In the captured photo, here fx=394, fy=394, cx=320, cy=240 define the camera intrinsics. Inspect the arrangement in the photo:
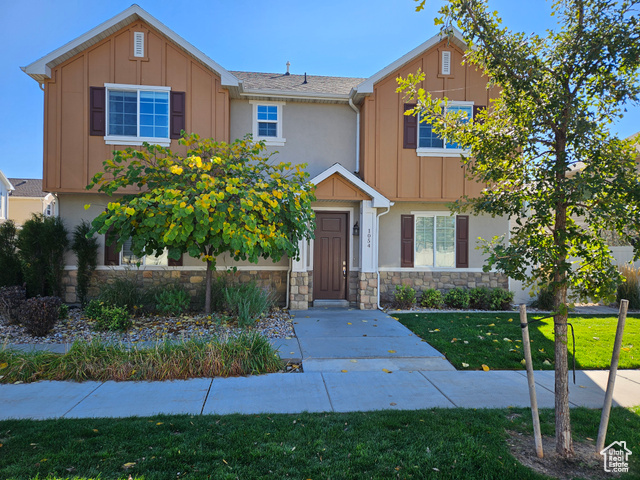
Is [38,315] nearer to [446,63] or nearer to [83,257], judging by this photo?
[83,257]

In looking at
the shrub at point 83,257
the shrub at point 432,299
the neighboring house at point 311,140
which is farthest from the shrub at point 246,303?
the shrub at point 432,299

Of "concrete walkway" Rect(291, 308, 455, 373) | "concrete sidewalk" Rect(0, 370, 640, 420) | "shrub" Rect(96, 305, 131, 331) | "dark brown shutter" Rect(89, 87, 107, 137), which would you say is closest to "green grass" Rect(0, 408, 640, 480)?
"concrete sidewalk" Rect(0, 370, 640, 420)

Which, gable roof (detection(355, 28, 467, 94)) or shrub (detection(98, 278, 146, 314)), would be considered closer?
shrub (detection(98, 278, 146, 314))

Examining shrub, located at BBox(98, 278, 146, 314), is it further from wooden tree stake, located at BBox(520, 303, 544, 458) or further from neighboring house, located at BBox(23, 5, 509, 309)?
wooden tree stake, located at BBox(520, 303, 544, 458)

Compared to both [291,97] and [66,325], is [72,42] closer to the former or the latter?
[291,97]

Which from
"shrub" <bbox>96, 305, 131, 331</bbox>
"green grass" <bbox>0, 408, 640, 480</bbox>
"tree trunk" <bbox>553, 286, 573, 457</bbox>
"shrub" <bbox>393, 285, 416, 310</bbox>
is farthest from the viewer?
"shrub" <bbox>393, 285, 416, 310</bbox>

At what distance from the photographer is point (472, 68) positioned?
10.6 m

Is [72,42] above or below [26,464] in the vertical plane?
above

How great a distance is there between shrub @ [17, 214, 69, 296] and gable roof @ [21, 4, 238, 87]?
3.48m

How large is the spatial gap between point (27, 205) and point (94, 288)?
24198 mm

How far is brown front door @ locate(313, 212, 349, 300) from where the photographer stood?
10.5 meters

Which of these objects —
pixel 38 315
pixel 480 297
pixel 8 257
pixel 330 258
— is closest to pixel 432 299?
pixel 480 297

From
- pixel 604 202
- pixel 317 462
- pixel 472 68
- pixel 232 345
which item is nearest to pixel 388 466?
pixel 317 462

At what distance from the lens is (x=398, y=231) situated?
1101cm
